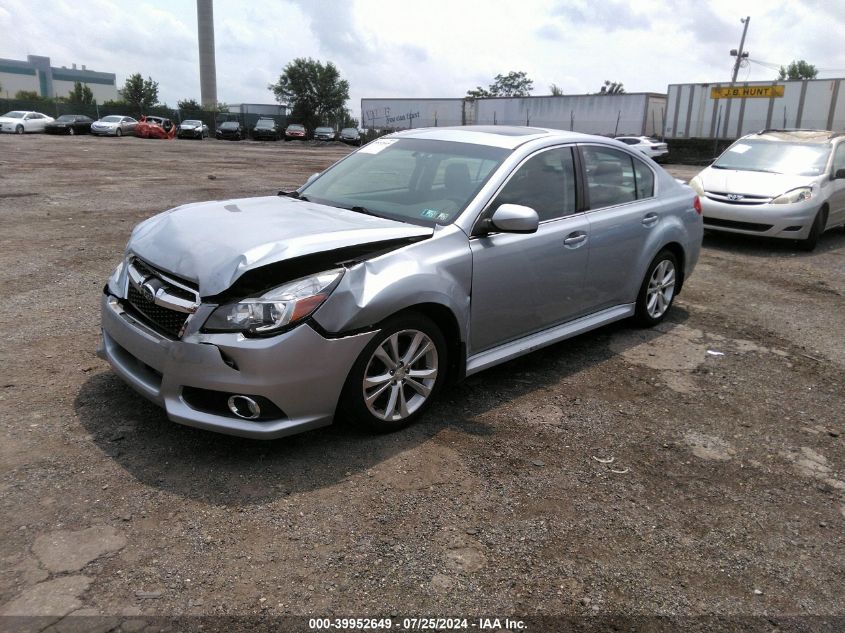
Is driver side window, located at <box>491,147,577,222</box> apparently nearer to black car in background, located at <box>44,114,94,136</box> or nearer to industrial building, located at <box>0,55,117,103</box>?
black car in background, located at <box>44,114,94,136</box>

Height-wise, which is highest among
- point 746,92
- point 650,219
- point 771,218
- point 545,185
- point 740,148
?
point 746,92

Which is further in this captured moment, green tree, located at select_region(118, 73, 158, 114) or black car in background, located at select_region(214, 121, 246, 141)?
green tree, located at select_region(118, 73, 158, 114)

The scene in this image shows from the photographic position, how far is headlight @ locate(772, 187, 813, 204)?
934 cm

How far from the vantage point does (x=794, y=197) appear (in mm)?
9336

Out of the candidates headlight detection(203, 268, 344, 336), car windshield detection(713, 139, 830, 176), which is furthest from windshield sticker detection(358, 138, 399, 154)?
car windshield detection(713, 139, 830, 176)

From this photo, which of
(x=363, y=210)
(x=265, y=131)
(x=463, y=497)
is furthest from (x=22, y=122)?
(x=463, y=497)

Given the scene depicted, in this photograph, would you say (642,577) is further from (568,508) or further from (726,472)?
(726,472)

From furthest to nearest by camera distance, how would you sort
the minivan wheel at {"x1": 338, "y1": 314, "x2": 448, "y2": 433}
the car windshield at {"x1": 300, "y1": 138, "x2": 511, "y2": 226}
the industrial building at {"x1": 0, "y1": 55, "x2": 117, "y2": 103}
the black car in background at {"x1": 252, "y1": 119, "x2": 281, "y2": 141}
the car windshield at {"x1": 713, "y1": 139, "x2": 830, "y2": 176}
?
the industrial building at {"x1": 0, "y1": 55, "x2": 117, "y2": 103}
the black car in background at {"x1": 252, "y1": 119, "x2": 281, "y2": 141}
the car windshield at {"x1": 713, "y1": 139, "x2": 830, "y2": 176}
the car windshield at {"x1": 300, "y1": 138, "x2": 511, "y2": 226}
the minivan wheel at {"x1": 338, "y1": 314, "x2": 448, "y2": 433}

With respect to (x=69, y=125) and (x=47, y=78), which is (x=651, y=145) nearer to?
(x=69, y=125)

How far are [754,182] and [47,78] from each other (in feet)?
485

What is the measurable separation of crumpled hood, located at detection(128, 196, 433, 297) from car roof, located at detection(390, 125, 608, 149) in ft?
3.46

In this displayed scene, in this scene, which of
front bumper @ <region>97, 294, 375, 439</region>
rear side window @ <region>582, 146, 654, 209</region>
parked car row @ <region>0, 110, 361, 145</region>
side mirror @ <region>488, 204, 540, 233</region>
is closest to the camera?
front bumper @ <region>97, 294, 375, 439</region>

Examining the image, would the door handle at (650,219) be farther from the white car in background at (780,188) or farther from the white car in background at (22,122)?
the white car in background at (22,122)

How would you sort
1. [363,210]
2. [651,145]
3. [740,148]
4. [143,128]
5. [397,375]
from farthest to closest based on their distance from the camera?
[143,128], [651,145], [740,148], [363,210], [397,375]
